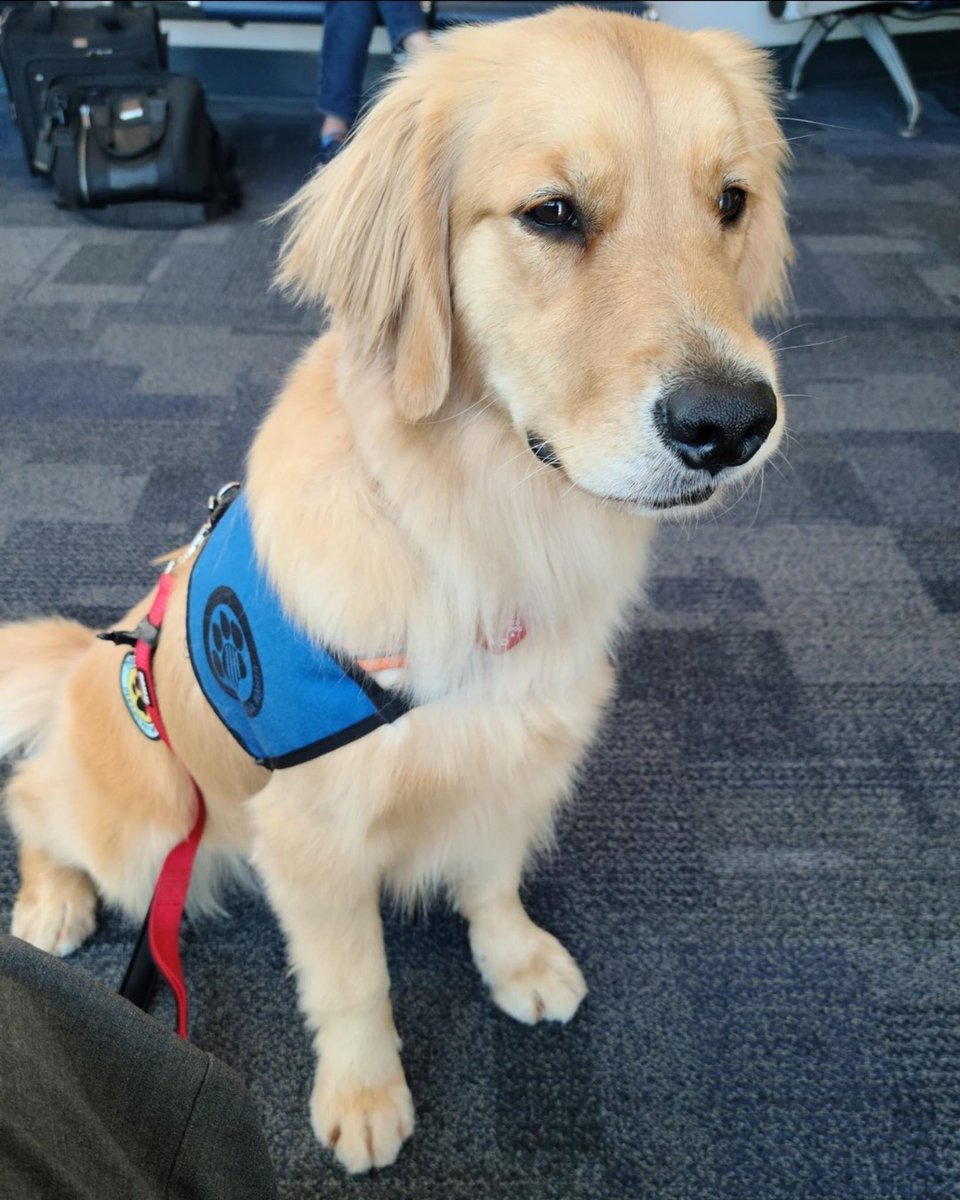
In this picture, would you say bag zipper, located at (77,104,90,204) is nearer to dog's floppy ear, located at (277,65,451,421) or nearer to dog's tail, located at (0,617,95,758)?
dog's tail, located at (0,617,95,758)

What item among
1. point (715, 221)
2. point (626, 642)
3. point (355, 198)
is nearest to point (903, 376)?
point (626, 642)

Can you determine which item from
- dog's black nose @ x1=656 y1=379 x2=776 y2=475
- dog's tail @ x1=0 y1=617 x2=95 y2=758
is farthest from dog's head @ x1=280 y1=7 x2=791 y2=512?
dog's tail @ x1=0 y1=617 x2=95 y2=758

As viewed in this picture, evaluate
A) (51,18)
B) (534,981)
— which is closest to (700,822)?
(534,981)

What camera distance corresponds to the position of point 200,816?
1.32 metres

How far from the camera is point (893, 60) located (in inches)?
193

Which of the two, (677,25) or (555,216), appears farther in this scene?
(677,25)

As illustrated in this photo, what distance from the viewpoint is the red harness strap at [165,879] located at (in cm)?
120

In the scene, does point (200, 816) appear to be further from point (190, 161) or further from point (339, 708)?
point (190, 161)

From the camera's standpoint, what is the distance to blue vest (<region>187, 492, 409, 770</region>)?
1.00 m

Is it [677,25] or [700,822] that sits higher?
[677,25]

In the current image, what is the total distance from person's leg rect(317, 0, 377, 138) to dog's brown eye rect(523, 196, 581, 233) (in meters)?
3.53

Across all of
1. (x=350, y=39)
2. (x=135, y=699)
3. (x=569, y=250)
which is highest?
(x=569, y=250)

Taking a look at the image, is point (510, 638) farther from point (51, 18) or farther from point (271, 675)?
point (51, 18)

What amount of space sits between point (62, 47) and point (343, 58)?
1.19 metres
